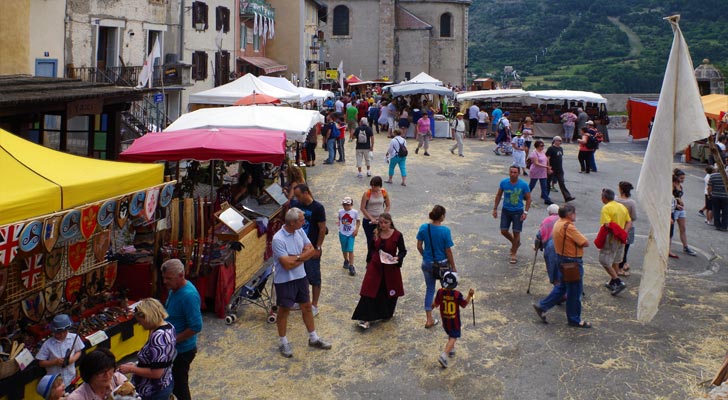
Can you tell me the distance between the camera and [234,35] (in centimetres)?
3309

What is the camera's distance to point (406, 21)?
5834 cm

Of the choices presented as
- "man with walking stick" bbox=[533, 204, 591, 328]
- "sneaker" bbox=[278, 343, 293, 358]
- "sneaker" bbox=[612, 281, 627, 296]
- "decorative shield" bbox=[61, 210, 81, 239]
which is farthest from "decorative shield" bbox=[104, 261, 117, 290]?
"sneaker" bbox=[612, 281, 627, 296]

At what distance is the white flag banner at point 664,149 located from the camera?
16.9 feet

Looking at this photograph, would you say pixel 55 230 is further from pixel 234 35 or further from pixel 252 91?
pixel 234 35

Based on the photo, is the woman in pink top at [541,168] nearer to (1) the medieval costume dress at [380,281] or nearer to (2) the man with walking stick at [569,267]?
(2) the man with walking stick at [569,267]

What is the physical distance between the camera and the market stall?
5801 mm

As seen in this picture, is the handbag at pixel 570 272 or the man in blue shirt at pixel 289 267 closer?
the man in blue shirt at pixel 289 267

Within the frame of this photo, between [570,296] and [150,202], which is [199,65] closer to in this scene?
[150,202]

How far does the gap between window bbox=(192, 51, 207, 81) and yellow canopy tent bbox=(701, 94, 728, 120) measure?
18.8 meters

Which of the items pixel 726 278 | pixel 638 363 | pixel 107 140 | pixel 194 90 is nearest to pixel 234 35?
pixel 194 90

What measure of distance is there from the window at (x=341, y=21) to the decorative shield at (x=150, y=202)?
51.5 m

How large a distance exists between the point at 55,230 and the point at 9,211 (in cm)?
57

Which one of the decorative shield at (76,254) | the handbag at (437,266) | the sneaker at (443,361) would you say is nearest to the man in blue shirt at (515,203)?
the handbag at (437,266)

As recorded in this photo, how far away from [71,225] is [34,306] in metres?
1.22
